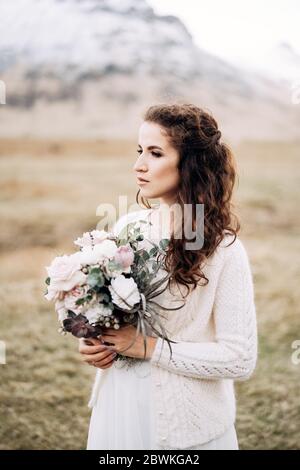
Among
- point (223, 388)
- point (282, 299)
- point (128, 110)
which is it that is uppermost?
point (128, 110)

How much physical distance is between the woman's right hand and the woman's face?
16.5 inches

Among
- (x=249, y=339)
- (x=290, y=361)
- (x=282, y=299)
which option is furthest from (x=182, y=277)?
(x=282, y=299)

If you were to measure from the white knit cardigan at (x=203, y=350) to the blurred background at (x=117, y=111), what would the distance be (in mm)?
4050

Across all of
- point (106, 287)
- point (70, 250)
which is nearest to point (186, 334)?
point (106, 287)

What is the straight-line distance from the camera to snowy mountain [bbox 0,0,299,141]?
7.09m

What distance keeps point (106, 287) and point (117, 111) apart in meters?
6.49

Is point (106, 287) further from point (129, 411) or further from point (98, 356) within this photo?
point (129, 411)

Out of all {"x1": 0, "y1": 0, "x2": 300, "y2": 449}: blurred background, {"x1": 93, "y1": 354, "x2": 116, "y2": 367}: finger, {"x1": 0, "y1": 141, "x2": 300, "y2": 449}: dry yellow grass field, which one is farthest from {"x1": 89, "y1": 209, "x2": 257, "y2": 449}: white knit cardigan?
{"x1": 0, "y1": 0, "x2": 300, "y2": 449}: blurred background

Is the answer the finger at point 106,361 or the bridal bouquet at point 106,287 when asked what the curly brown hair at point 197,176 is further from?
the finger at point 106,361

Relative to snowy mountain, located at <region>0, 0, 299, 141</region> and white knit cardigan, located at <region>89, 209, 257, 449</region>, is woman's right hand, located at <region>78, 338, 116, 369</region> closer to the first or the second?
white knit cardigan, located at <region>89, 209, 257, 449</region>

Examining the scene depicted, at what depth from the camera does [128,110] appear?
7.63m

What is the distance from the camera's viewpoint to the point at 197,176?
5.11 feet

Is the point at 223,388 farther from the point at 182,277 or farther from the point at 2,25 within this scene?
the point at 2,25

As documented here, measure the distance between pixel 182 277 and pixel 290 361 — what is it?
3.20 meters
